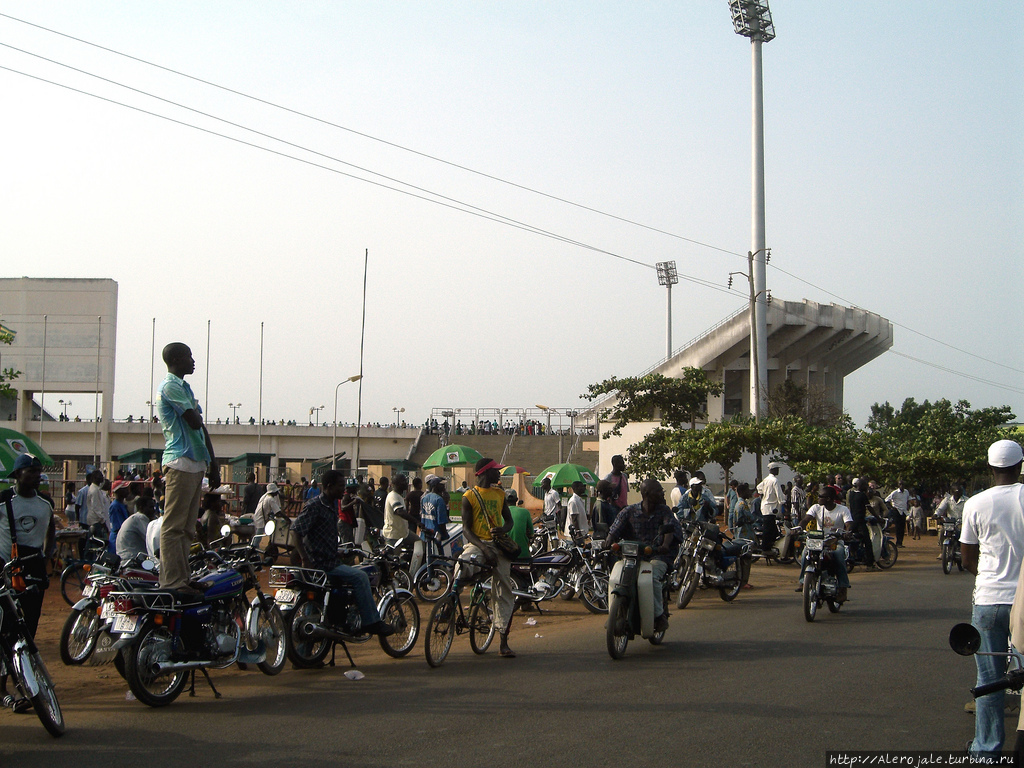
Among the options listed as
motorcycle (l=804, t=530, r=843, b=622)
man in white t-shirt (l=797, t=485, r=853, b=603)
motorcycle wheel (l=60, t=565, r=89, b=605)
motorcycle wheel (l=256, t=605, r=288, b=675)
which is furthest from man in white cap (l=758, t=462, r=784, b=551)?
motorcycle wheel (l=256, t=605, r=288, b=675)

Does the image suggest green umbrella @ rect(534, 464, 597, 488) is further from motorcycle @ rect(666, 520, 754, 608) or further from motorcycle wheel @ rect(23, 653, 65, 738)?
motorcycle wheel @ rect(23, 653, 65, 738)

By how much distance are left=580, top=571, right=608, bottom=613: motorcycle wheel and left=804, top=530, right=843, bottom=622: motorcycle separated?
2.72 metres

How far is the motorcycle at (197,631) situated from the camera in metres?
6.93

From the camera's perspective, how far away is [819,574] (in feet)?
39.1

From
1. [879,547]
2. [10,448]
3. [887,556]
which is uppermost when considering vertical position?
[10,448]

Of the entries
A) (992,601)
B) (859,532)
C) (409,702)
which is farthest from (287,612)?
(859,532)

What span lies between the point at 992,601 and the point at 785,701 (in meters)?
2.15

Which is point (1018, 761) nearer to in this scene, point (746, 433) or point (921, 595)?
point (921, 595)

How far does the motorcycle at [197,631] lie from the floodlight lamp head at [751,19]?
4625 centimetres

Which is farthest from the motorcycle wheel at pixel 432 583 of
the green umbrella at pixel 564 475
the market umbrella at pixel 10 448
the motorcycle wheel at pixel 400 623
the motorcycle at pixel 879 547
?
the green umbrella at pixel 564 475

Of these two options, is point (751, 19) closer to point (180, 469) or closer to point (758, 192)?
point (758, 192)

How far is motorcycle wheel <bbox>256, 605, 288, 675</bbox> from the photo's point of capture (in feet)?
26.9

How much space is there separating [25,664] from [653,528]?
19.1ft

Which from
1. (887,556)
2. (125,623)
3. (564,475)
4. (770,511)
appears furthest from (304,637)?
(564,475)
